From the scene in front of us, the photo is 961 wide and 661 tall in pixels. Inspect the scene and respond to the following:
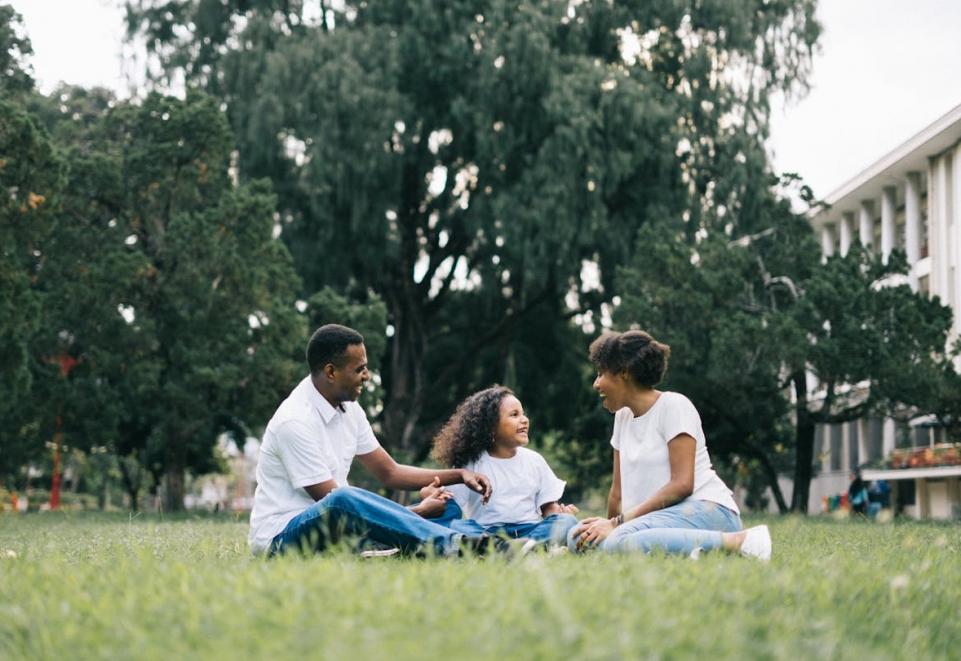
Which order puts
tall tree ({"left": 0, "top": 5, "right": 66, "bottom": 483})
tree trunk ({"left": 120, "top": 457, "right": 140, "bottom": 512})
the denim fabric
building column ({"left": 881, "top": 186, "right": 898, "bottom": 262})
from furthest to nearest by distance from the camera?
building column ({"left": 881, "top": 186, "right": 898, "bottom": 262})
tree trunk ({"left": 120, "top": 457, "right": 140, "bottom": 512})
tall tree ({"left": 0, "top": 5, "right": 66, "bottom": 483})
the denim fabric

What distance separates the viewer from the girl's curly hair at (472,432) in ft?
25.3

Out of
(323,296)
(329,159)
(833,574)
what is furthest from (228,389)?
(833,574)

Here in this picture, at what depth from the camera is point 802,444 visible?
2706 cm

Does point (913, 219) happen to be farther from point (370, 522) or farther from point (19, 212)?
point (370, 522)

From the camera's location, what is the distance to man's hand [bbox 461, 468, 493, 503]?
23.2ft

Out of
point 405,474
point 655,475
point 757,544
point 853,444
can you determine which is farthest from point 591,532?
point 853,444

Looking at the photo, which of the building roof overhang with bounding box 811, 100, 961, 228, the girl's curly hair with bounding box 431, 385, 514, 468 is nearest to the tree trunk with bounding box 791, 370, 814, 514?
the building roof overhang with bounding box 811, 100, 961, 228

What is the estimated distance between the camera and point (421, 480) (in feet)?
24.4

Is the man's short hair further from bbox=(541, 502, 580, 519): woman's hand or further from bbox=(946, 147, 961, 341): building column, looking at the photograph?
bbox=(946, 147, 961, 341): building column

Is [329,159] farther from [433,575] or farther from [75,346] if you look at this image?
[433,575]

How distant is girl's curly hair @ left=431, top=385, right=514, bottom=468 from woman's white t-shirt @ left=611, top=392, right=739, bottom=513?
1.03 meters

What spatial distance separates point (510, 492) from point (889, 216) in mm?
40181

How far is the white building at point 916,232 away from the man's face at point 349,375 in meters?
29.9

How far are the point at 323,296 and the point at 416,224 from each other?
417 centimetres
